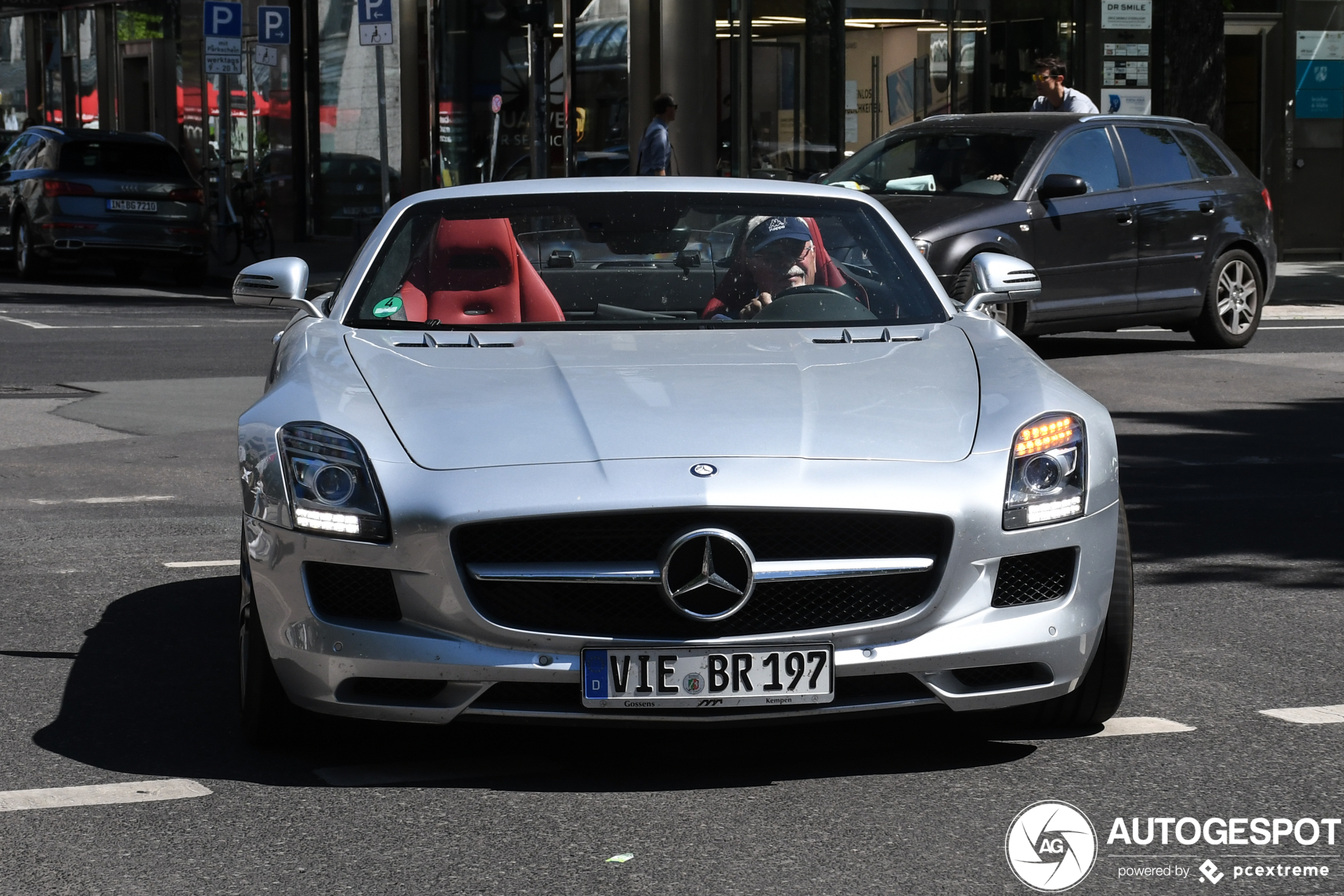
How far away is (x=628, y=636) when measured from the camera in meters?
4.16

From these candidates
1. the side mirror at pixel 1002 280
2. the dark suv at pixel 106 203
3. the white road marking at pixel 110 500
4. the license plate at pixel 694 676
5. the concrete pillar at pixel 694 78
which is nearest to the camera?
the license plate at pixel 694 676

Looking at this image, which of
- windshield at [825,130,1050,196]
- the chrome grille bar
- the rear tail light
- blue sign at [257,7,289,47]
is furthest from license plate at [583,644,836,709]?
blue sign at [257,7,289,47]

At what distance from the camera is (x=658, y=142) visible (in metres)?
19.3

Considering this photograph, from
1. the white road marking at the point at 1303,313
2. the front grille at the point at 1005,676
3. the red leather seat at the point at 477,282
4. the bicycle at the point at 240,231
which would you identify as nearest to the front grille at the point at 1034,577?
the front grille at the point at 1005,676

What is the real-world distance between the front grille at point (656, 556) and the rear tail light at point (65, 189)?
19.1m

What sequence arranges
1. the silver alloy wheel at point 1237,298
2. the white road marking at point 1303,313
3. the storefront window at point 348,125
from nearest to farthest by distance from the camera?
the silver alloy wheel at point 1237,298
the white road marking at point 1303,313
the storefront window at point 348,125

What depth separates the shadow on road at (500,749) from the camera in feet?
14.4

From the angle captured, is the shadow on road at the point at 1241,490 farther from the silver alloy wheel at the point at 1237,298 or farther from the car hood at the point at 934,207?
the silver alloy wheel at the point at 1237,298

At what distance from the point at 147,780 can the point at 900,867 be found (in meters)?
1.67

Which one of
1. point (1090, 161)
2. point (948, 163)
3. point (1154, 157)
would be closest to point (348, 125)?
point (948, 163)

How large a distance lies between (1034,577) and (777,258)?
67.5 inches

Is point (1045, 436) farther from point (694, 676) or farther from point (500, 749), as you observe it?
point (500, 749)

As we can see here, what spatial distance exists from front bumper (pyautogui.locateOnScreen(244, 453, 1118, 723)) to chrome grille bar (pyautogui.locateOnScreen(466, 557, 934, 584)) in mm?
86

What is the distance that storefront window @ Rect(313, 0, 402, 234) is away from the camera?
28516 mm
